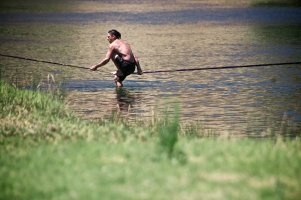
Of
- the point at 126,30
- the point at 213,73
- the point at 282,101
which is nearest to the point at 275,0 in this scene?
the point at 126,30

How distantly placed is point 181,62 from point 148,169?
17.8 metres

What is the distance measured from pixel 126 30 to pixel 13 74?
20.6 metres

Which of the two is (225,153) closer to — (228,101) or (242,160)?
(242,160)

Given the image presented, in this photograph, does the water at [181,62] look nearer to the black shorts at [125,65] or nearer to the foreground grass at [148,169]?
the black shorts at [125,65]

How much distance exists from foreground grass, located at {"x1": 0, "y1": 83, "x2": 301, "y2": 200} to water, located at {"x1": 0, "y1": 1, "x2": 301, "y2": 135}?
3.05m

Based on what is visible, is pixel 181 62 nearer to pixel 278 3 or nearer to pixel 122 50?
pixel 122 50

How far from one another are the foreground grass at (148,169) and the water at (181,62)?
305cm

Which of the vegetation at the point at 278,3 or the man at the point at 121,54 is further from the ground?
the vegetation at the point at 278,3

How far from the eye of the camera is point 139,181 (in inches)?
264

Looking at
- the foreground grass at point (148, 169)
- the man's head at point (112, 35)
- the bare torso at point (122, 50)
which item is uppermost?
the man's head at point (112, 35)

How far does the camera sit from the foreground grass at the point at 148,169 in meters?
6.41

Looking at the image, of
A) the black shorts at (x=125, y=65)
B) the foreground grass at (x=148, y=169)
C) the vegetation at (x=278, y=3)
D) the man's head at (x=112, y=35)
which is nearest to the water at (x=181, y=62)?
the black shorts at (x=125, y=65)

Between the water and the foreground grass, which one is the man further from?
the foreground grass

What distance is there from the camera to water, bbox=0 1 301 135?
564 inches
